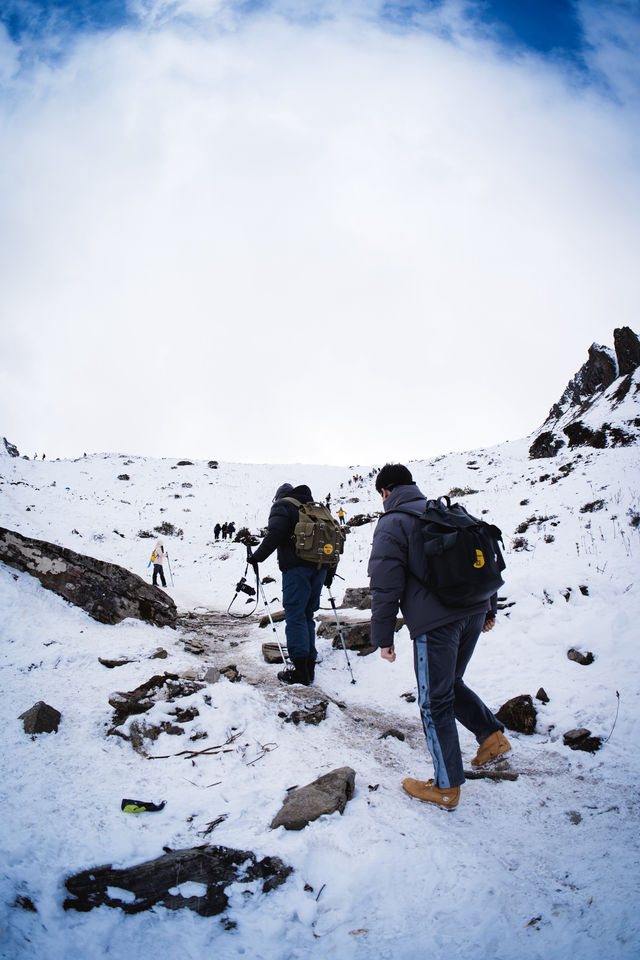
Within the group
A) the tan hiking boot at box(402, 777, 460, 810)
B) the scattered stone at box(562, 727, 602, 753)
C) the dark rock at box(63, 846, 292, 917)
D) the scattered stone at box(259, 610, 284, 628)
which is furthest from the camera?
the scattered stone at box(259, 610, 284, 628)

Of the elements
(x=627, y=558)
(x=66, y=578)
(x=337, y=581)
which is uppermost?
(x=66, y=578)

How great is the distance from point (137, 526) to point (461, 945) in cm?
2542

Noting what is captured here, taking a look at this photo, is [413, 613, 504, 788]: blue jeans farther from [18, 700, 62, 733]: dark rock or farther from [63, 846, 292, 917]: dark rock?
[18, 700, 62, 733]: dark rock

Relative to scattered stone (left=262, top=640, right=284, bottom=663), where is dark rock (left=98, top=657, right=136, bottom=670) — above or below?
above

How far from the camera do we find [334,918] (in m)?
2.04

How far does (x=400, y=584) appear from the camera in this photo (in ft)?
10.4

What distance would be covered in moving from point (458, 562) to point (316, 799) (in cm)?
182

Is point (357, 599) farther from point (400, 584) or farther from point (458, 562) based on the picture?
point (458, 562)

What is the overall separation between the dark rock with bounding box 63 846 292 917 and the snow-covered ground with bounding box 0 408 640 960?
0.06 meters

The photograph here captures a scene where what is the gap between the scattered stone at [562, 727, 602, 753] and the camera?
3.62 m

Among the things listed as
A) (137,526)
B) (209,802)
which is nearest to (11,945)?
(209,802)

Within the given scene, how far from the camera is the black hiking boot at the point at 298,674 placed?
5293 millimetres

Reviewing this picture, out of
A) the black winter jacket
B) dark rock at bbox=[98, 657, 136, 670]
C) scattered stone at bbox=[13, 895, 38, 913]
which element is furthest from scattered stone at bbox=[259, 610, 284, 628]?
scattered stone at bbox=[13, 895, 38, 913]

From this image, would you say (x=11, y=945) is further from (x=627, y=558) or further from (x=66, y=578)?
(x=627, y=558)
